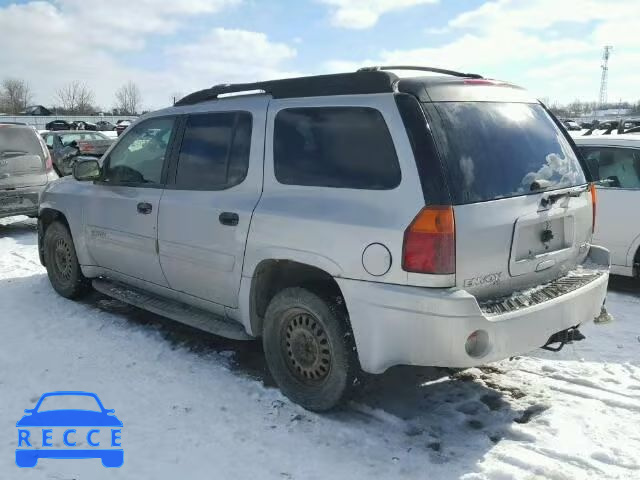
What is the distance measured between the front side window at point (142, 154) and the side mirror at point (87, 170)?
0.08 metres

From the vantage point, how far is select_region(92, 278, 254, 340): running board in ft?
13.7

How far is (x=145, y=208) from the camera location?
4.72 m

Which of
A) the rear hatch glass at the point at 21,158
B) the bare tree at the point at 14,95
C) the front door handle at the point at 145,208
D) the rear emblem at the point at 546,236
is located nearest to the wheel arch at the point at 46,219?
the front door handle at the point at 145,208

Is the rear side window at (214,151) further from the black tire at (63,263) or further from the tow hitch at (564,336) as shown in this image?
the tow hitch at (564,336)

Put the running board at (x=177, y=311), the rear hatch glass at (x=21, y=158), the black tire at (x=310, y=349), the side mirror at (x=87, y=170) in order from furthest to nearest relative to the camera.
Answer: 1. the rear hatch glass at (x=21, y=158)
2. the side mirror at (x=87, y=170)
3. the running board at (x=177, y=311)
4. the black tire at (x=310, y=349)

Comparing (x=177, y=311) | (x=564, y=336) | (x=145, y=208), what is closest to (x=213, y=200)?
(x=145, y=208)

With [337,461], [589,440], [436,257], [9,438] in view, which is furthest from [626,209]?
[9,438]

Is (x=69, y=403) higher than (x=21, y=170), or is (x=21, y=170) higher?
(x=21, y=170)

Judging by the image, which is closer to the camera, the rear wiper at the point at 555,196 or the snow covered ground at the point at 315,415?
the snow covered ground at the point at 315,415

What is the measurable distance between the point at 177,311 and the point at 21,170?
241 inches

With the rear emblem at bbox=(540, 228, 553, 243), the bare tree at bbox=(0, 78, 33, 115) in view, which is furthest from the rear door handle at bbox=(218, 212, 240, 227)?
the bare tree at bbox=(0, 78, 33, 115)

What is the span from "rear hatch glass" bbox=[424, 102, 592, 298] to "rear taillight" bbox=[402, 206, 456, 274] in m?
0.05

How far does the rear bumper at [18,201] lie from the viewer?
898 centimetres

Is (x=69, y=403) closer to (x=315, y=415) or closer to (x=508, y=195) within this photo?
(x=315, y=415)
